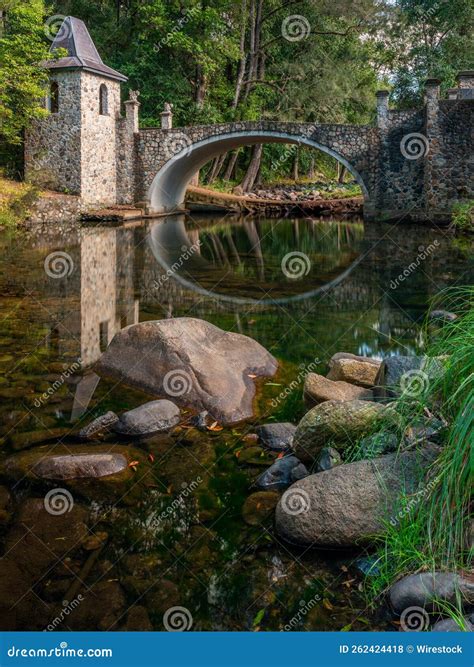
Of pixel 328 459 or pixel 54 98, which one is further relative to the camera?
pixel 54 98

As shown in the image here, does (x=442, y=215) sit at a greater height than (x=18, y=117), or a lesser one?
lesser

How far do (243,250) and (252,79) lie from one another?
16023 mm

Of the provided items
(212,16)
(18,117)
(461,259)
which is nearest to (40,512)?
(461,259)

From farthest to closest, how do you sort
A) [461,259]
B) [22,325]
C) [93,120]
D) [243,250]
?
[93,120], [243,250], [461,259], [22,325]

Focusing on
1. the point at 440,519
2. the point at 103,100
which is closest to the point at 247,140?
the point at 103,100

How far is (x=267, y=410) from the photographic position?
6.70 metres

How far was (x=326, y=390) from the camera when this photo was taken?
6633mm

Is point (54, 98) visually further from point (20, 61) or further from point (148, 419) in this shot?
point (148, 419)

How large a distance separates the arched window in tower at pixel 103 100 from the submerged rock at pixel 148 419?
2235 cm

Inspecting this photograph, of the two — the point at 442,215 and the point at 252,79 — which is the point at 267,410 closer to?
the point at 442,215

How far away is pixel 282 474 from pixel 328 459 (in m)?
0.42

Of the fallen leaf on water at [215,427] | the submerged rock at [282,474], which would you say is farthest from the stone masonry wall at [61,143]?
the submerged rock at [282,474]

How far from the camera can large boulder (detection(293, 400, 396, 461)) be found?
501cm

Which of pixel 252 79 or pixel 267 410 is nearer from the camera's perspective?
pixel 267 410
